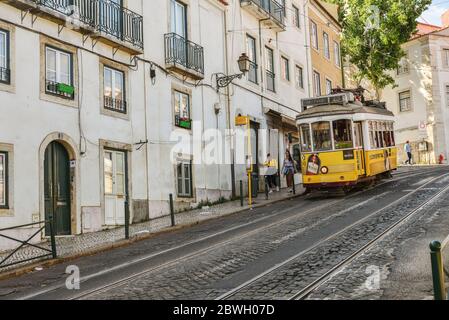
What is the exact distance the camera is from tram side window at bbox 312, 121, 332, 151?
17.7 m

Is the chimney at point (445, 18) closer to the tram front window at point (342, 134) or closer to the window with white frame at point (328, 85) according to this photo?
the window with white frame at point (328, 85)

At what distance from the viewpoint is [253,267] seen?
8180mm

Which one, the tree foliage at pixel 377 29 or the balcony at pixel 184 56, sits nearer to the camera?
the balcony at pixel 184 56

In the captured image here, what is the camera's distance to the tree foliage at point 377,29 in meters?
36.2

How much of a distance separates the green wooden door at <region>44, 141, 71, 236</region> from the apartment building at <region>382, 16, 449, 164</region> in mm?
32185

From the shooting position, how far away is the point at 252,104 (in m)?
23.0

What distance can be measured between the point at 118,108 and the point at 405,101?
3353 centimetres

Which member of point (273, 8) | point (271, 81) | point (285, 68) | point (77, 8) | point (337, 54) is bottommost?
point (77, 8)

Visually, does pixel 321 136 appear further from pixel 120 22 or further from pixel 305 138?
pixel 120 22

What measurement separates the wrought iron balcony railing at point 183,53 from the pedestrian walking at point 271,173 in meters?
4.69

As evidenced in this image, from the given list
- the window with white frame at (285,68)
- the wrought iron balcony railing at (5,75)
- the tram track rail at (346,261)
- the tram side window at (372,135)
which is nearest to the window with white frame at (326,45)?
the window with white frame at (285,68)

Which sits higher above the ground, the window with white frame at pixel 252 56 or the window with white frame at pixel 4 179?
the window with white frame at pixel 252 56

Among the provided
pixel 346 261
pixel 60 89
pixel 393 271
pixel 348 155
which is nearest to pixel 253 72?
pixel 348 155

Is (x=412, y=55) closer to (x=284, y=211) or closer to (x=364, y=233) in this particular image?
(x=284, y=211)
